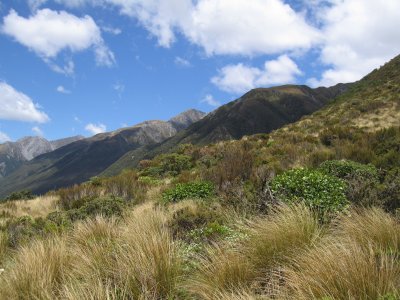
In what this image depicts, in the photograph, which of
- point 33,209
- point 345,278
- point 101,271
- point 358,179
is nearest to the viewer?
point 345,278

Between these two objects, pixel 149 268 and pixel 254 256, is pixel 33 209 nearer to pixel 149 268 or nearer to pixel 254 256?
pixel 149 268

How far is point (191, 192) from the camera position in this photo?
10.7m

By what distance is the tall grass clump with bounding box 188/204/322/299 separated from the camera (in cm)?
389

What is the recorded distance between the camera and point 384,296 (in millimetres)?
2742

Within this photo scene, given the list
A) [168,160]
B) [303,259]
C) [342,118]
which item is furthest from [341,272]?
[342,118]

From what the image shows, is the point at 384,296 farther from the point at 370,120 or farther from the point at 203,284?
the point at 370,120

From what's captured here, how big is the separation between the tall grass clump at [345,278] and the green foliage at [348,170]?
595cm

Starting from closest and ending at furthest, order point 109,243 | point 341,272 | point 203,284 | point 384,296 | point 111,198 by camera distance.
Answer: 1. point 384,296
2. point 341,272
3. point 203,284
4. point 109,243
5. point 111,198

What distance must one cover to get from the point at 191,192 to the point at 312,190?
4080 millimetres

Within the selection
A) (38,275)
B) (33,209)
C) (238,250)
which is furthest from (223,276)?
(33,209)

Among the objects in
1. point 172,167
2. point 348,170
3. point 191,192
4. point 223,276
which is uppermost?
point 172,167

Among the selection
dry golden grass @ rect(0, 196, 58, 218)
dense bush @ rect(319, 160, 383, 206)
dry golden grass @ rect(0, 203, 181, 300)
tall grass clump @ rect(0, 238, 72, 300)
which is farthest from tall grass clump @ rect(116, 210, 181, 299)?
dry golden grass @ rect(0, 196, 58, 218)

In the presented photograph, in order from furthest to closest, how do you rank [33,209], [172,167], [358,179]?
[172,167] → [33,209] → [358,179]

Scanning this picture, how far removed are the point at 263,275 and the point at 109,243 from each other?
2252mm
